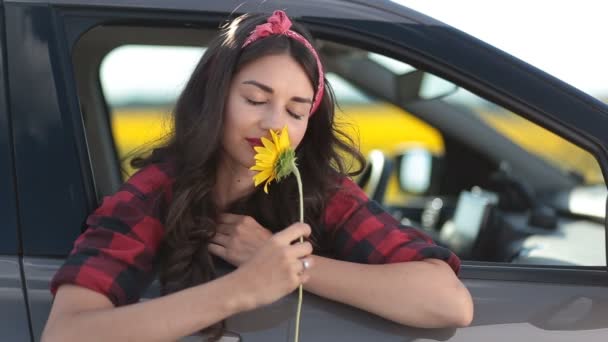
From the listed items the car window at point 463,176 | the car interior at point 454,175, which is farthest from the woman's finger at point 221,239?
the car interior at point 454,175

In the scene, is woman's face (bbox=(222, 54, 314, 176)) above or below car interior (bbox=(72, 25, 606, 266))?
above

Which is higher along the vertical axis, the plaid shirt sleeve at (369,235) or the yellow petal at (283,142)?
the yellow petal at (283,142)

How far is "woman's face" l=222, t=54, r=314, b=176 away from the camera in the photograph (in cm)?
161

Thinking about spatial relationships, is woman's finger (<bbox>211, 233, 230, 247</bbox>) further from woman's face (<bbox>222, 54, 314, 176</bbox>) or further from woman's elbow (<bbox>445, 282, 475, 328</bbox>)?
woman's elbow (<bbox>445, 282, 475, 328</bbox>)

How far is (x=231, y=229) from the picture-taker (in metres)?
1.67

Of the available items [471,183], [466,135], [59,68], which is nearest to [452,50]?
[59,68]

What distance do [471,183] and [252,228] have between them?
2342 mm

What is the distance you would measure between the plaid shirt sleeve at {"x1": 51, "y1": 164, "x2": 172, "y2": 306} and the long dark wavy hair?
4 cm

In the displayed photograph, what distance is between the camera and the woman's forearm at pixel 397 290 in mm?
1583

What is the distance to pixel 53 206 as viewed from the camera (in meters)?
1.64

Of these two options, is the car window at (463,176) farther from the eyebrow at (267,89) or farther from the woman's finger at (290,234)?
the woman's finger at (290,234)

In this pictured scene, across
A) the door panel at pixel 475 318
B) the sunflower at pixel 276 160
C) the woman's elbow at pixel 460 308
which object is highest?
the sunflower at pixel 276 160

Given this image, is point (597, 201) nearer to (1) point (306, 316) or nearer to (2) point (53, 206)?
(1) point (306, 316)

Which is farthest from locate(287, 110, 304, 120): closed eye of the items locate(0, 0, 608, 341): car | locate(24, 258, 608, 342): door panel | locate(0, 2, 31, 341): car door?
locate(0, 2, 31, 341): car door
